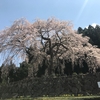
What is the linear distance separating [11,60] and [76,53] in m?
6.69

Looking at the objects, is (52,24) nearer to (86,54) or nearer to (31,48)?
(31,48)

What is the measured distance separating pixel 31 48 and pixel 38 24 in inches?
103

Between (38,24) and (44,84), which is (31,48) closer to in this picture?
(38,24)

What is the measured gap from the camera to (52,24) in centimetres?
2042

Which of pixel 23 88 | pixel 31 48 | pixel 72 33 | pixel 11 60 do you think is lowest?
pixel 23 88

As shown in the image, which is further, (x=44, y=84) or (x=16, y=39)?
(x=16, y=39)

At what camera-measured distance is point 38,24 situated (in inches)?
807

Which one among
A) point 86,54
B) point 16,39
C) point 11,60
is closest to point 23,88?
point 11,60

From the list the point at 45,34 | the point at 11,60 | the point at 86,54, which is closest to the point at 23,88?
the point at 11,60

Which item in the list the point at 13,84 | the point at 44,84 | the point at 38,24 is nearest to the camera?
the point at 44,84

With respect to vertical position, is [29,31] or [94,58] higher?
[29,31]

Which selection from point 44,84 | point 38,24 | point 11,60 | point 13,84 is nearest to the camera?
point 44,84

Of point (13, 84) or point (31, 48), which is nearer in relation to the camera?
point (13, 84)

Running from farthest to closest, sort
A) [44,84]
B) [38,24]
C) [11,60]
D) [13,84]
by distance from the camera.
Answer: [38,24] < [11,60] < [13,84] < [44,84]
